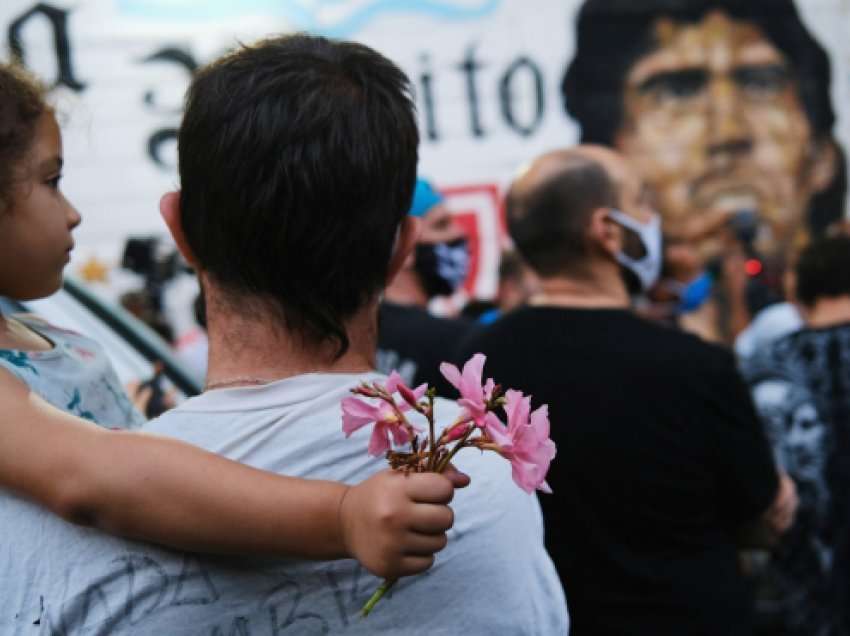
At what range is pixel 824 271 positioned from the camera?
4.05 meters

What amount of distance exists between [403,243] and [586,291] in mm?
1443

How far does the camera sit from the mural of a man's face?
8.27 meters

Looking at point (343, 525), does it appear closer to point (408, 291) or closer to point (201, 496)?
point (201, 496)

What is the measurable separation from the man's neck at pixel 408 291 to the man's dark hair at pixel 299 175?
2.32 meters

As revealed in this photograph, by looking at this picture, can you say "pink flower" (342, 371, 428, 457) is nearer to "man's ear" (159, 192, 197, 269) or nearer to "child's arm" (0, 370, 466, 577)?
"child's arm" (0, 370, 466, 577)

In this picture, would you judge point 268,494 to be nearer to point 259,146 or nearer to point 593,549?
point 259,146

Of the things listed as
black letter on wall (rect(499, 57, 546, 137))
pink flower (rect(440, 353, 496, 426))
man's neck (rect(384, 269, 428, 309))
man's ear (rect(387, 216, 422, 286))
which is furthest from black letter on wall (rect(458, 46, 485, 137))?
pink flower (rect(440, 353, 496, 426))

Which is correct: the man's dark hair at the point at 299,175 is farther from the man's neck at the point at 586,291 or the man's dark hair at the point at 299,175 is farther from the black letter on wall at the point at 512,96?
the black letter on wall at the point at 512,96

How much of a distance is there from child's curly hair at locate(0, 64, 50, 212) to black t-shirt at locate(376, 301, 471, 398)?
1.69 meters

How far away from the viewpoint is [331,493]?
114 cm

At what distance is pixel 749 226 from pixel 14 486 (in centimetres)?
735

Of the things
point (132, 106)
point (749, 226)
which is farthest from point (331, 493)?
→ point (749, 226)

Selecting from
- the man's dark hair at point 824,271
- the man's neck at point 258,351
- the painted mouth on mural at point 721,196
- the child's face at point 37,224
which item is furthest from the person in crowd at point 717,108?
the man's neck at point 258,351

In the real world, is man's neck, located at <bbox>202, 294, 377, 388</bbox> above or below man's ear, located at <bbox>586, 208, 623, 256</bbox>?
above
